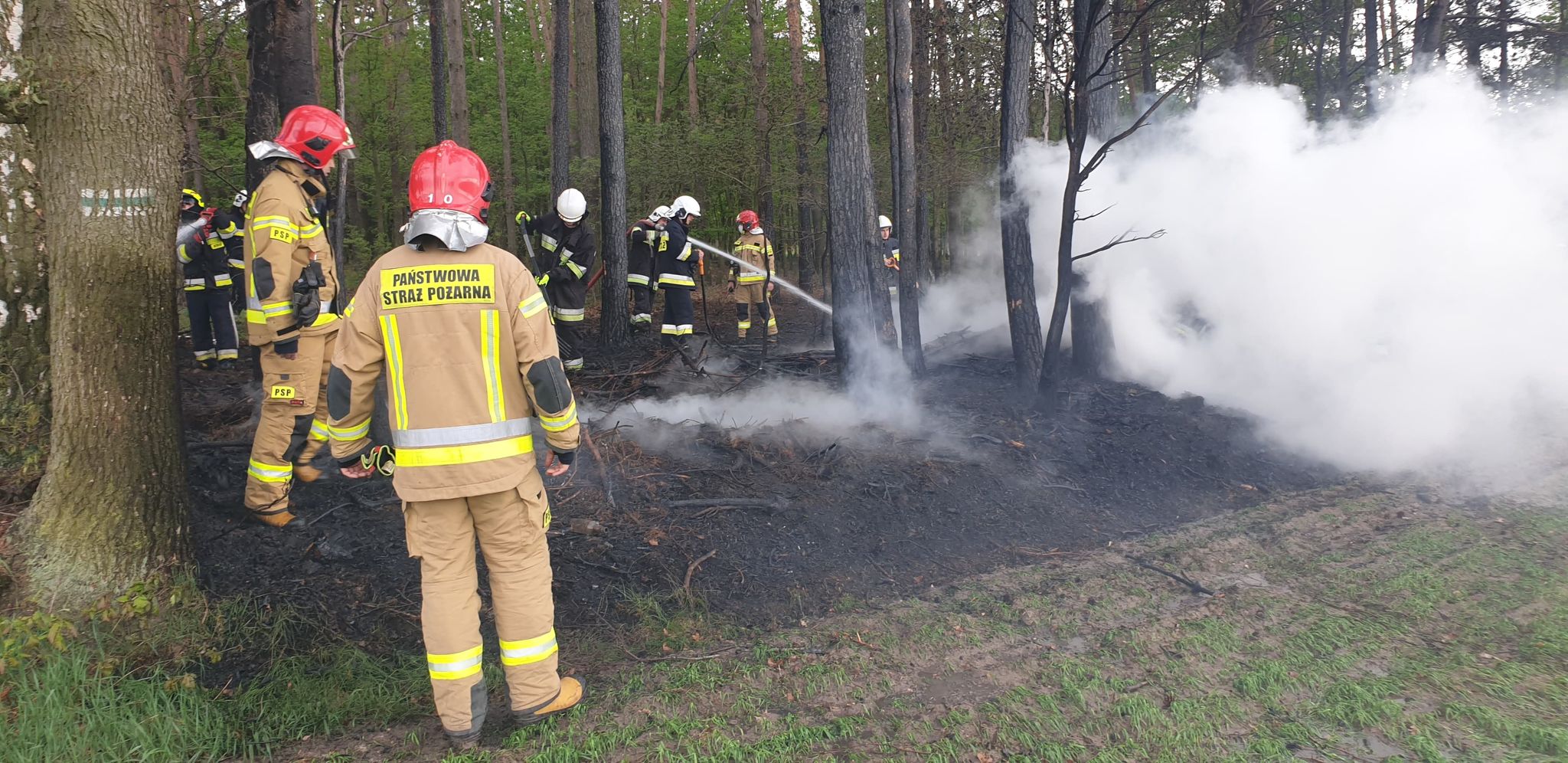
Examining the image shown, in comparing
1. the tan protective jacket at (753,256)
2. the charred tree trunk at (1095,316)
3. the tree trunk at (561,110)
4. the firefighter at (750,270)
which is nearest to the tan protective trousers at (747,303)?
the firefighter at (750,270)

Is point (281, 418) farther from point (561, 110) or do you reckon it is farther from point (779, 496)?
point (561, 110)

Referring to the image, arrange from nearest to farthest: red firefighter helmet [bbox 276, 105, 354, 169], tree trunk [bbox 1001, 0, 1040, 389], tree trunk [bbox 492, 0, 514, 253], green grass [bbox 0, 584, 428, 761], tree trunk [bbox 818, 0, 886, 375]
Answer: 1. green grass [bbox 0, 584, 428, 761]
2. red firefighter helmet [bbox 276, 105, 354, 169]
3. tree trunk [bbox 818, 0, 886, 375]
4. tree trunk [bbox 1001, 0, 1040, 389]
5. tree trunk [bbox 492, 0, 514, 253]

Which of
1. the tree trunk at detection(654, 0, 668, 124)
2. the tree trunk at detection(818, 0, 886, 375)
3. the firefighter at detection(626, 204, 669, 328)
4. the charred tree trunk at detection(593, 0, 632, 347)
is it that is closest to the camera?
A: the tree trunk at detection(818, 0, 886, 375)

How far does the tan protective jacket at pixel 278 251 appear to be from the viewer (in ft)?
15.5

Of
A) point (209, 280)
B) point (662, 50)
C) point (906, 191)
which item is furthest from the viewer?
point (662, 50)

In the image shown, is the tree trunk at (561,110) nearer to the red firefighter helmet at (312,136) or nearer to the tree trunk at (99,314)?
the red firefighter helmet at (312,136)

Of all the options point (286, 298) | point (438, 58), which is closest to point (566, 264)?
point (286, 298)

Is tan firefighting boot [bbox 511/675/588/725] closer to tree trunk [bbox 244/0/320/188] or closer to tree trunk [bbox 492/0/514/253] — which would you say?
tree trunk [bbox 244/0/320/188]

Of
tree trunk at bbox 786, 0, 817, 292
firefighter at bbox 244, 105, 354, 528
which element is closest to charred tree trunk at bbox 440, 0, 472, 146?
tree trunk at bbox 786, 0, 817, 292

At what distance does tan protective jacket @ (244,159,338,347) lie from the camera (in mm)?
4738

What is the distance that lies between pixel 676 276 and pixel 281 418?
5997 mm

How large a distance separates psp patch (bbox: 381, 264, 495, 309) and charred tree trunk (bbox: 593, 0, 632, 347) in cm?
751

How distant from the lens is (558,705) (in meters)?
3.30

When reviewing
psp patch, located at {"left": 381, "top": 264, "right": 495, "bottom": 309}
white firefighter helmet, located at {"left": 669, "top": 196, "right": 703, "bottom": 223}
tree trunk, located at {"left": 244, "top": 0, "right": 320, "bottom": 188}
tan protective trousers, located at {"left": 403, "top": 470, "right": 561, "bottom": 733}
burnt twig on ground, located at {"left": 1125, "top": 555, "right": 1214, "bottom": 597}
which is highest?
tree trunk, located at {"left": 244, "top": 0, "right": 320, "bottom": 188}
